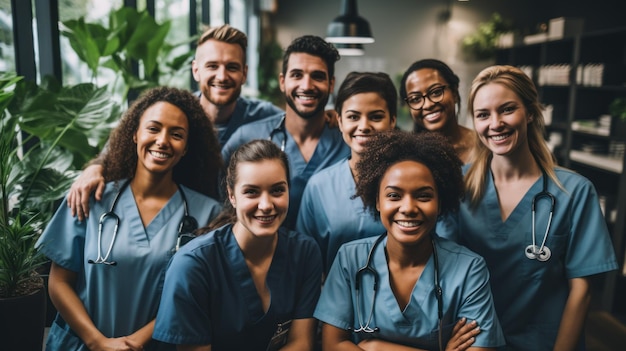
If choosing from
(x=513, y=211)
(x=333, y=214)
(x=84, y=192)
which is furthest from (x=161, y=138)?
(x=513, y=211)

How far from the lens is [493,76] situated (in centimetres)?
159

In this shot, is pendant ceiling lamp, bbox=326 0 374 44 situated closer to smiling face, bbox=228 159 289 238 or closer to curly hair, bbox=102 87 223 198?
curly hair, bbox=102 87 223 198

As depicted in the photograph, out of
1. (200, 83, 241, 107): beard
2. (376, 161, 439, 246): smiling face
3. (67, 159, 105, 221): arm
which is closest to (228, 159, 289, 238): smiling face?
(376, 161, 439, 246): smiling face

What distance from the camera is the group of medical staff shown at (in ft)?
4.67

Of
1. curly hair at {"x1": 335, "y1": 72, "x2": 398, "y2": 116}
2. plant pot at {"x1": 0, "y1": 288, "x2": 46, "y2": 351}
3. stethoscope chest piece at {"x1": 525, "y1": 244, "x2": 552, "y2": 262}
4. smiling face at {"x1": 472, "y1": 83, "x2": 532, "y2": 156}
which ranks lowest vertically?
plant pot at {"x1": 0, "y1": 288, "x2": 46, "y2": 351}

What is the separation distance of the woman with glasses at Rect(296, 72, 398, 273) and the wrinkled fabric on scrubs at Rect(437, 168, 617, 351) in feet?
1.32

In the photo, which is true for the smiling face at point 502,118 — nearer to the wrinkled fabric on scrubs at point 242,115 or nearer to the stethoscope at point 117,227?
the stethoscope at point 117,227

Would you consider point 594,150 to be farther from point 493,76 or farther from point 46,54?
point 46,54

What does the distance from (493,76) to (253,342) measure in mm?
1054

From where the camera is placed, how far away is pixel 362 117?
1772mm

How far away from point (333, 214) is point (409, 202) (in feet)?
1.39

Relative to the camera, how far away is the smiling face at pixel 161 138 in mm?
1610

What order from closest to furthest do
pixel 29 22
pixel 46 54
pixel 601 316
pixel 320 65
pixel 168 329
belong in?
pixel 168 329
pixel 320 65
pixel 29 22
pixel 46 54
pixel 601 316

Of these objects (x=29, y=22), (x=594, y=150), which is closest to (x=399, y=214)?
(x=29, y=22)
